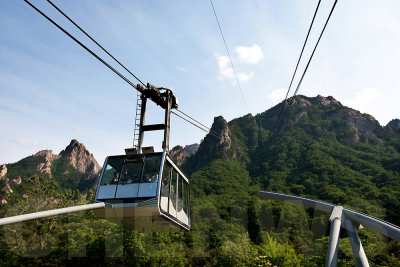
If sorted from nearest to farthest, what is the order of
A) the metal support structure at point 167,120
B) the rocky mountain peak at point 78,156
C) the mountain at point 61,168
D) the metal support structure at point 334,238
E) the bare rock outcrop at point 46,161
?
the metal support structure at point 334,238 → the metal support structure at point 167,120 → the mountain at point 61,168 → the bare rock outcrop at point 46,161 → the rocky mountain peak at point 78,156

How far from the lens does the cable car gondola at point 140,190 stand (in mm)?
11477

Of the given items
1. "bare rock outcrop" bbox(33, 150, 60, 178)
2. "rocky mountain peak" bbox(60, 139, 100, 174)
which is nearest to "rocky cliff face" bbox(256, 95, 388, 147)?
"rocky mountain peak" bbox(60, 139, 100, 174)

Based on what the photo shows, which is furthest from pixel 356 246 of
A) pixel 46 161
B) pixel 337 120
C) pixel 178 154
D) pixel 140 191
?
pixel 46 161

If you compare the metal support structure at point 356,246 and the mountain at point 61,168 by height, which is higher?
the mountain at point 61,168

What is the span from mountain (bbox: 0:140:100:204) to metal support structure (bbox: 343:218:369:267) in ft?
455

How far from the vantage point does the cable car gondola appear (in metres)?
11.5

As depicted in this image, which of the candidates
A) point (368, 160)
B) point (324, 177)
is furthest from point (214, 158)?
point (368, 160)

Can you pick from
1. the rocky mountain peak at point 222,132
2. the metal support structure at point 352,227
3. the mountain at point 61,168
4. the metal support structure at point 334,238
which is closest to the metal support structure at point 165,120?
the metal support structure at point 352,227

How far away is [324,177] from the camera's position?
331ft

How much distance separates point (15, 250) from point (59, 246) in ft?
17.8

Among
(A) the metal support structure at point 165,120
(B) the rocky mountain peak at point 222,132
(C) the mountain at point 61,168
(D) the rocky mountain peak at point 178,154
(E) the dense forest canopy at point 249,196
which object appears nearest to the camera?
(A) the metal support structure at point 165,120

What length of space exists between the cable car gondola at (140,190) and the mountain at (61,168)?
131m

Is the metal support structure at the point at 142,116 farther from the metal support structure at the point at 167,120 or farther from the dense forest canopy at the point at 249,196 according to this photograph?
the dense forest canopy at the point at 249,196

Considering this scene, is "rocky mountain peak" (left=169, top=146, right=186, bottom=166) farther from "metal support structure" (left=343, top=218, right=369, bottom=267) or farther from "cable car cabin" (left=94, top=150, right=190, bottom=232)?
"metal support structure" (left=343, top=218, right=369, bottom=267)
